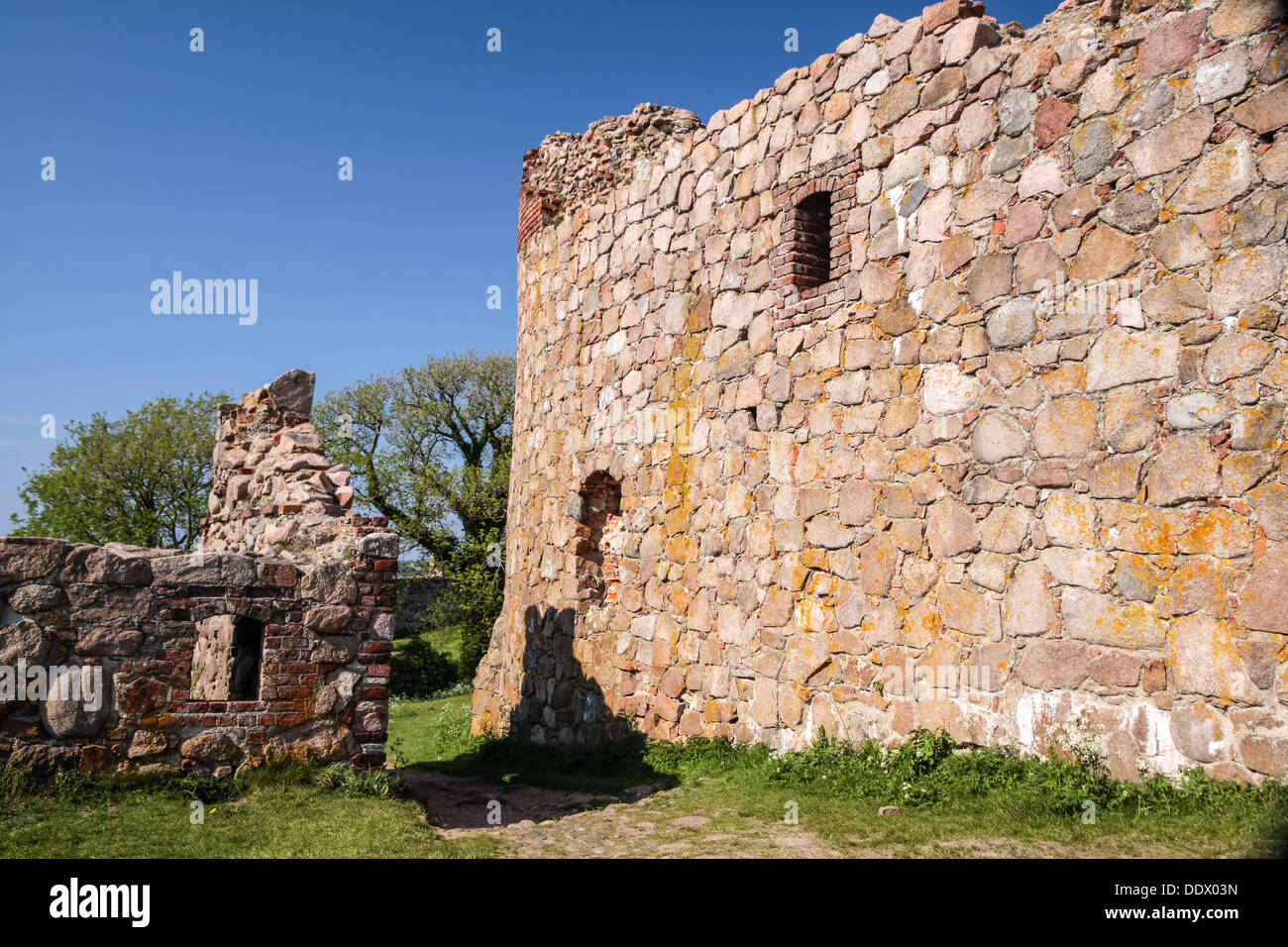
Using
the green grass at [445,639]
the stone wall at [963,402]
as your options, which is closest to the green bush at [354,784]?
the stone wall at [963,402]

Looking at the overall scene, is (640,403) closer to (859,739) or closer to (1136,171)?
(859,739)

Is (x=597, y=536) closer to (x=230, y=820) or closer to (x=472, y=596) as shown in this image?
(x=230, y=820)

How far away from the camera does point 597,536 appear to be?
33.3ft

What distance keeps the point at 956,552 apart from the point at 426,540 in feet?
68.8

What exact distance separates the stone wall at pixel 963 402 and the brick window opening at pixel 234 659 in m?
3.24

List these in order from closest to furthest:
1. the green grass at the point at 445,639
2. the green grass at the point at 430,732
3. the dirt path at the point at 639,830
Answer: the dirt path at the point at 639,830, the green grass at the point at 430,732, the green grass at the point at 445,639

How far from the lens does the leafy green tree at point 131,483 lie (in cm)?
2127

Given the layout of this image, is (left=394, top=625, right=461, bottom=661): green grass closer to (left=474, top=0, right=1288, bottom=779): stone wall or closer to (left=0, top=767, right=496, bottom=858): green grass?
(left=474, top=0, right=1288, bottom=779): stone wall

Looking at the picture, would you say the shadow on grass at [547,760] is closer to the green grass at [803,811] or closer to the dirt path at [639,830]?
the dirt path at [639,830]

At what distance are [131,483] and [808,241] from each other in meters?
19.6

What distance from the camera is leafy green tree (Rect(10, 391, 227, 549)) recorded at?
837 inches

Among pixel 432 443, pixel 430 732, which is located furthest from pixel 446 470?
pixel 430 732
